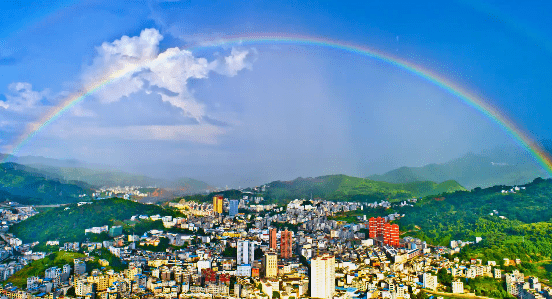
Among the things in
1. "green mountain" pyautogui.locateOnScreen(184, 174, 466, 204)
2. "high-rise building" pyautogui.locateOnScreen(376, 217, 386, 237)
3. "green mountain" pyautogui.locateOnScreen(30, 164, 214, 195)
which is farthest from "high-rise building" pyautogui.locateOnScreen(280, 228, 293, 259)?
"green mountain" pyautogui.locateOnScreen(30, 164, 214, 195)

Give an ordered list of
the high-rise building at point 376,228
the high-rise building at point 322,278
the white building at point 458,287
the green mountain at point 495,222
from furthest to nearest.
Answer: the high-rise building at point 376,228 < the green mountain at point 495,222 < the white building at point 458,287 < the high-rise building at point 322,278

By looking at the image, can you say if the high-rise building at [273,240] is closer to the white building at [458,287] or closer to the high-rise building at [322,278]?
the high-rise building at [322,278]

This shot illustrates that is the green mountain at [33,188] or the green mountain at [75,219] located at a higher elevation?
the green mountain at [33,188]

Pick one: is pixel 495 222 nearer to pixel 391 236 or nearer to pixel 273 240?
pixel 391 236

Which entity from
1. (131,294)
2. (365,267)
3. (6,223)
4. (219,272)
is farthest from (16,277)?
→ (365,267)

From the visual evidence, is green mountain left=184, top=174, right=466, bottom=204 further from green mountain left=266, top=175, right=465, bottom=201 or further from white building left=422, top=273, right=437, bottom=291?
white building left=422, top=273, right=437, bottom=291

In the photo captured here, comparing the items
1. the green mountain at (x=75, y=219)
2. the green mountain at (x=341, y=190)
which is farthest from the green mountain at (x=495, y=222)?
the green mountain at (x=75, y=219)
